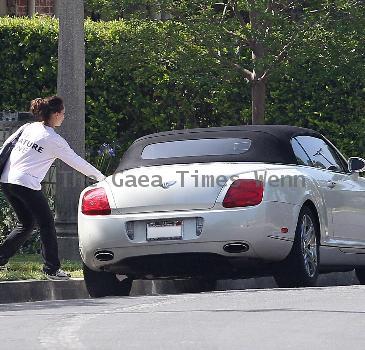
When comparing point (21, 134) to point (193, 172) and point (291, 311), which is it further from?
point (291, 311)

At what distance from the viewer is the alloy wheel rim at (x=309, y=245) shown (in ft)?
42.3

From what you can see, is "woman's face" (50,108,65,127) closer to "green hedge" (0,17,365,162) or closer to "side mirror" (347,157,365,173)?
"side mirror" (347,157,365,173)

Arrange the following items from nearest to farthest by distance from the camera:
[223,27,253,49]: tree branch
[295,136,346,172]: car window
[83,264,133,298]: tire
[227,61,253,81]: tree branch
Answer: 1. [83,264,133,298]: tire
2. [295,136,346,172]: car window
3. [223,27,253,49]: tree branch
4. [227,61,253,81]: tree branch

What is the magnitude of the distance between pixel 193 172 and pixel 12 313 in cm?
255

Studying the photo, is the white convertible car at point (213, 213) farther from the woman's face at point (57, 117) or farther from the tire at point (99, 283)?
the woman's face at point (57, 117)

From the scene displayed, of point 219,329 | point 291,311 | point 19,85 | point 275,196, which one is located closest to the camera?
point 219,329

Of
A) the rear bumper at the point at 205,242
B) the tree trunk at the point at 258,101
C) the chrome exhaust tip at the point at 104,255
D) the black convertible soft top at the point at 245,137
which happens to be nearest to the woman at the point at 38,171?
the black convertible soft top at the point at 245,137

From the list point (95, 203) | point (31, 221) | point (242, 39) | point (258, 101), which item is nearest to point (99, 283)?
point (95, 203)

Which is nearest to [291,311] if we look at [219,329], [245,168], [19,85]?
[219,329]

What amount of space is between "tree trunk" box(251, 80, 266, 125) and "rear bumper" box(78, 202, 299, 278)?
26.4 feet

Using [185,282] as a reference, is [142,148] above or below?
above

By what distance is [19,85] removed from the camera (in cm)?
2205

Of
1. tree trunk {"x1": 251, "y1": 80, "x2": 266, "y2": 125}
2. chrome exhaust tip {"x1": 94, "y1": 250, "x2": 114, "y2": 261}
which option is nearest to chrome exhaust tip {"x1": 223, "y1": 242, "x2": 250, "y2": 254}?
chrome exhaust tip {"x1": 94, "y1": 250, "x2": 114, "y2": 261}

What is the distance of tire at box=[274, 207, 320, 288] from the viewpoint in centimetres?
1272
